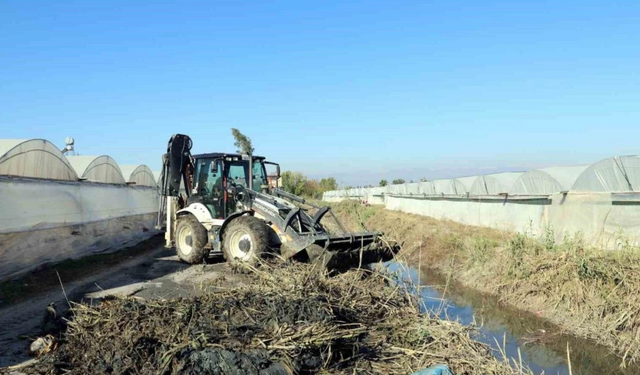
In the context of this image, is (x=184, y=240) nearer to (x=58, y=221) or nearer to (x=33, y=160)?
(x=58, y=221)

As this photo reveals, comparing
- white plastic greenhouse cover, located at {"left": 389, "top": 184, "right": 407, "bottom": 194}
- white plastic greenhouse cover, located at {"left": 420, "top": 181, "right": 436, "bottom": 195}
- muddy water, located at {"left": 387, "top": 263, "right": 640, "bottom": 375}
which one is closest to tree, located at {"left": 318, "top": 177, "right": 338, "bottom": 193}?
white plastic greenhouse cover, located at {"left": 389, "top": 184, "right": 407, "bottom": 194}

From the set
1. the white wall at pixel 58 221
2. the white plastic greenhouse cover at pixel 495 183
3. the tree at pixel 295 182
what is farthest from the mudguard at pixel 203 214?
the tree at pixel 295 182

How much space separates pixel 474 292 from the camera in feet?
36.5

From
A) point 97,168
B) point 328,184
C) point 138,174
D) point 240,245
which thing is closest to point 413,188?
point 138,174

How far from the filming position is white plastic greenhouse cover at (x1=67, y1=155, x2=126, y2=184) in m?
14.4

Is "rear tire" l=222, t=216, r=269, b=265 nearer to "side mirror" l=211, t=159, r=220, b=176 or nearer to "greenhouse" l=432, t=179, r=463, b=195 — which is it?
"side mirror" l=211, t=159, r=220, b=176

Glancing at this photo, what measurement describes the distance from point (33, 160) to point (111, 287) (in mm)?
4585

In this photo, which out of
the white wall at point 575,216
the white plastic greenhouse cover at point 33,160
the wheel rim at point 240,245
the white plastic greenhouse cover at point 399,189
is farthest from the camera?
the white plastic greenhouse cover at point 399,189

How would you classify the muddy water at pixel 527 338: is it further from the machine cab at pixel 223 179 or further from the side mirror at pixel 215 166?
the side mirror at pixel 215 166

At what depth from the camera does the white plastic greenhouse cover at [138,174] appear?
19.3 meters

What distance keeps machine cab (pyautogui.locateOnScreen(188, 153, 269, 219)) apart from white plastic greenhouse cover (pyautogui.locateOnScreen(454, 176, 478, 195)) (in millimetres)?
11738

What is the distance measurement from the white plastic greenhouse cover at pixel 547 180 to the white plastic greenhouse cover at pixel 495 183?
1390mm

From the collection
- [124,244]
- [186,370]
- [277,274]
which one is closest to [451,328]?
[277,274]

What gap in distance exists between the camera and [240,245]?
9.57 metres
